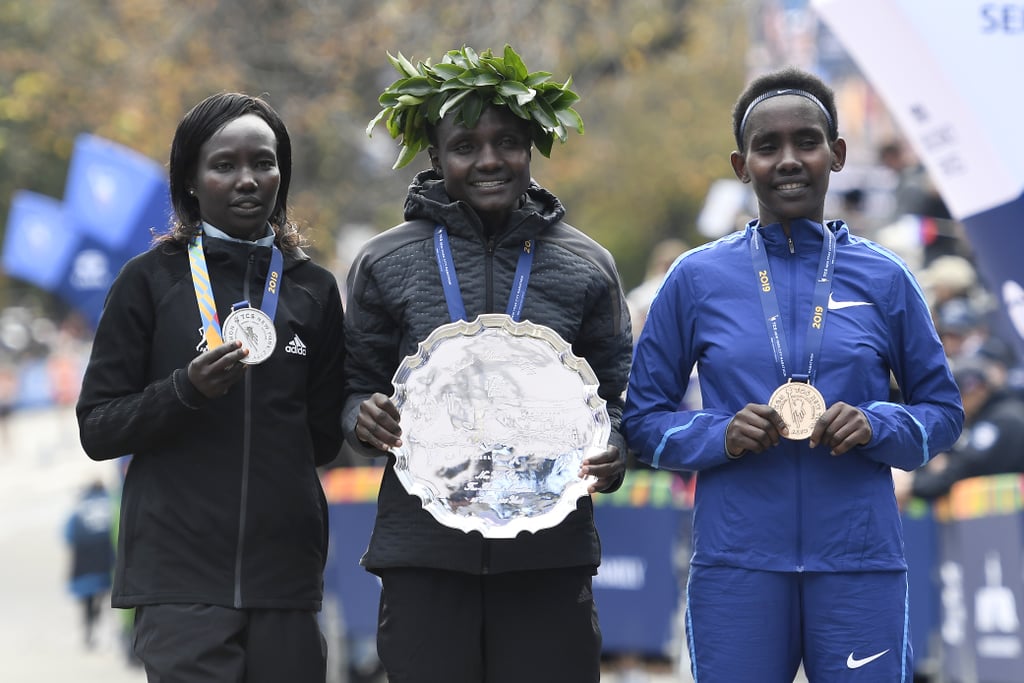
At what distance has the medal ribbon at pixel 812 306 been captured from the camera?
4.18m

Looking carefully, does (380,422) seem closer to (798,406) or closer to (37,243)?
(798,406)

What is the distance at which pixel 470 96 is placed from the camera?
439 cm

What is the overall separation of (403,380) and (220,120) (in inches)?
38.7

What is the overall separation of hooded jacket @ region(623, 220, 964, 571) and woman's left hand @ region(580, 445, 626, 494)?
140 millimetres

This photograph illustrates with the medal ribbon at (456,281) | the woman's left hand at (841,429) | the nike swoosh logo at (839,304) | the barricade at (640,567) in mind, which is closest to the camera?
the woman's left hand at (841,429)

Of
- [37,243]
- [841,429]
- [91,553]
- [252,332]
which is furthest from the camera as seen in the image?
[37,243]

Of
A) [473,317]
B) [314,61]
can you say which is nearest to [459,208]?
[473,317]

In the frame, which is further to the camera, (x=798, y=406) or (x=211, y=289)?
(x=211, y=289)

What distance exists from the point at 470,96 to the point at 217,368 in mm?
1006

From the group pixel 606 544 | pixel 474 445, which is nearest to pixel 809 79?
pixel 474 445

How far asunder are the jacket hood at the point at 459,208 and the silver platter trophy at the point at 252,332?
525 millimetres

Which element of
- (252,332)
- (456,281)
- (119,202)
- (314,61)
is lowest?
(252,332)

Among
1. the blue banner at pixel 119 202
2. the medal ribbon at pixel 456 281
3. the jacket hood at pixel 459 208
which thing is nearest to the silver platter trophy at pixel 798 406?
the medal ribbon at pixel 456 281

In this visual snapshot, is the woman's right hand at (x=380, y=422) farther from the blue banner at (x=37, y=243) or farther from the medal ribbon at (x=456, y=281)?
the blue banner at (x=37, y=243)
